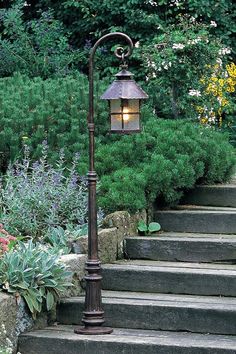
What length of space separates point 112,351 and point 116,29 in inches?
255

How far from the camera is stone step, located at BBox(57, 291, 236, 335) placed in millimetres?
7551

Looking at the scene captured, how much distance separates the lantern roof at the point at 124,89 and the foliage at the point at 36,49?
4795mm

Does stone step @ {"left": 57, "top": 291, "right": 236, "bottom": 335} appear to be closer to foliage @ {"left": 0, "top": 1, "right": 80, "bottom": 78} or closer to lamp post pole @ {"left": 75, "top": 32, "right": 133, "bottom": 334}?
lamp post pole @ {"left": 75, "top": 32, "right": 133, "bottom": 334}

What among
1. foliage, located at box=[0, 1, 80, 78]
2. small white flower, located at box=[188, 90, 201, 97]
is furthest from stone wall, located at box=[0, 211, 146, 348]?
foliage, located at box=[0, 1, 80, 78]

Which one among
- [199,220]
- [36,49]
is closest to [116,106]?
[199,220]

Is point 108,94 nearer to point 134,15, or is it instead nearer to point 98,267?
point 98,267

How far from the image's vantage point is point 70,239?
8336 millimetres

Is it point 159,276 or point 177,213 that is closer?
point 159,276

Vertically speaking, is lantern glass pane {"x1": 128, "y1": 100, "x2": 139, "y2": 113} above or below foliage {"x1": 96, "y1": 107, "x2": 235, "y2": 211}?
above

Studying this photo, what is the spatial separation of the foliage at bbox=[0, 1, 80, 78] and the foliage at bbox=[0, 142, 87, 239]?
3672mm

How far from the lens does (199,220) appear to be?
29.7 ft

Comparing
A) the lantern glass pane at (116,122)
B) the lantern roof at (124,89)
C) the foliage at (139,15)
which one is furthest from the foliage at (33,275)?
the foliage at (139,15)

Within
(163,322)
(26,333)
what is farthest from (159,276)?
(26,333)

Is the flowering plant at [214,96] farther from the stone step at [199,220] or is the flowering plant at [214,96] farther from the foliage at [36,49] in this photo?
the stone step at [199,220]
